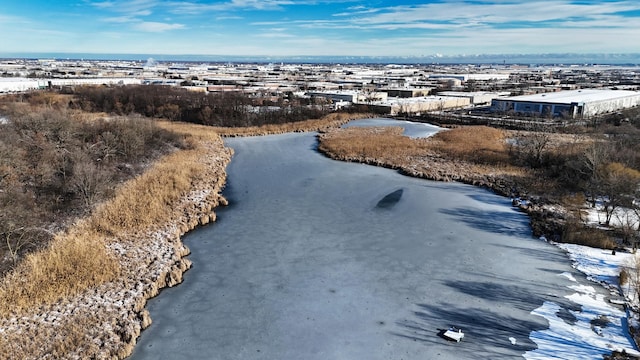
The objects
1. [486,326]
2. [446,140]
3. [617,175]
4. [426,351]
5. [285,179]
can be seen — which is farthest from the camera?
[446,140]

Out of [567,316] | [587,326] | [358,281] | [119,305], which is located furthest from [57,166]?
[587,326]

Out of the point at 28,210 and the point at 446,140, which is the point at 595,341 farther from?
the point at 446,140

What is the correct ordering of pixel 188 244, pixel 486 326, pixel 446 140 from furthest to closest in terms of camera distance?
pixel 446 140 → pixel 188 244 → pixel 486 326

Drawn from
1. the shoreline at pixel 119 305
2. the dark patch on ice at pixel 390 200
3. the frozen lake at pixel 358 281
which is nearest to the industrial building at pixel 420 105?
the dark patch on ice at pixel 390 200

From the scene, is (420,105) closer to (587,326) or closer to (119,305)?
(587,326)

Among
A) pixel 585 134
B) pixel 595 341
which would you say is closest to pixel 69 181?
pixel 595 341

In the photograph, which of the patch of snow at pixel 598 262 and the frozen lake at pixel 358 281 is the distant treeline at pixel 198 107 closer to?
the frozen lake at pixel 358 281
